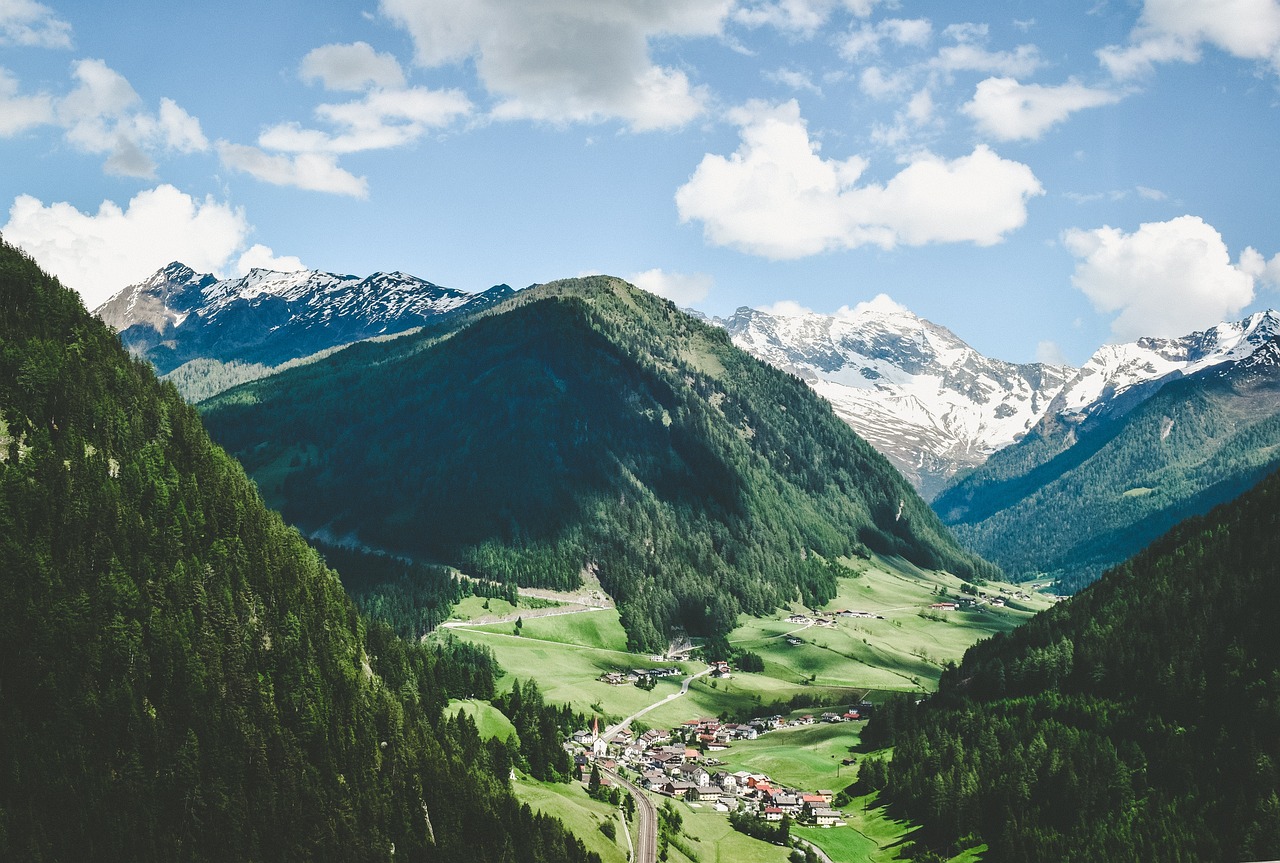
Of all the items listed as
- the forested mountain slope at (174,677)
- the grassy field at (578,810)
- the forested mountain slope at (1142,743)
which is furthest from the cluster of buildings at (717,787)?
the forested mountain slope at (174,677)

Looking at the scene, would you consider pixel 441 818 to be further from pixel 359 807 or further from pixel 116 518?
pixel 116 518

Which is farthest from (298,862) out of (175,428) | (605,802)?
(175,428)

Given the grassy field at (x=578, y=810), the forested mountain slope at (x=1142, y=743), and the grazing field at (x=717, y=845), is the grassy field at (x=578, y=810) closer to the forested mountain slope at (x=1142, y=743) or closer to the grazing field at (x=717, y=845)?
the grazing field at (x=717, y=845)

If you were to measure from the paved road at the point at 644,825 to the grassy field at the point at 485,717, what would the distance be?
1935 cm

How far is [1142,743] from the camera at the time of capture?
166m

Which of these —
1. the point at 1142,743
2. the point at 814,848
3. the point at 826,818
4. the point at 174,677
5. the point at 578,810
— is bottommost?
the point at 814,848

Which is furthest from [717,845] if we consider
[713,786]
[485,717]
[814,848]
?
[485,717]

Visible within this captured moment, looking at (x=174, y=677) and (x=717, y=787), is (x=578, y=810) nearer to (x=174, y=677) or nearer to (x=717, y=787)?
(x=717, y=787)

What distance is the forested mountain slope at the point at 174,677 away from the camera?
405ft

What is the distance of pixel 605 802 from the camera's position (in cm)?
15725

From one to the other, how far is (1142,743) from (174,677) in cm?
13937

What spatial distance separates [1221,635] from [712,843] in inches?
3580

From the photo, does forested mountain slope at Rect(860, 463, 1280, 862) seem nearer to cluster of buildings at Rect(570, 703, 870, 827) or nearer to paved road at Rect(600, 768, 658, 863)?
cluster of buildings at Rect(570, 703, 870, 827)

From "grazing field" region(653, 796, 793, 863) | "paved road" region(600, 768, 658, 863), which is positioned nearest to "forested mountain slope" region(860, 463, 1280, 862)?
"grazing field" region(653, 796, 793, 863)
